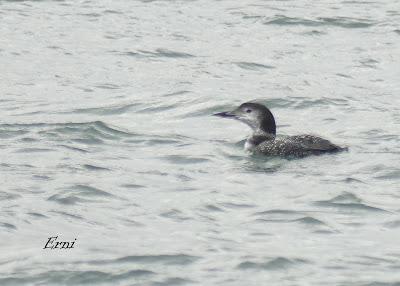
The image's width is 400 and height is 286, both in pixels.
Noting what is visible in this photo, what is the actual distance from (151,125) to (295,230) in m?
5.20

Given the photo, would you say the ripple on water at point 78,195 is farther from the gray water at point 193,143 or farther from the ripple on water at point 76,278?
the ripple on water at point 76,278

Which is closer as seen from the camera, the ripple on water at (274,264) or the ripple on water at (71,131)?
the ripple on water at (274,264)

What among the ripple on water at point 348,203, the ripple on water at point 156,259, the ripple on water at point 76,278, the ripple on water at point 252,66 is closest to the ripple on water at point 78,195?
the ripple on water at point 156,259

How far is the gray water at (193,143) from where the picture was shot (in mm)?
11203

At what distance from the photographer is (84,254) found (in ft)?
36.9

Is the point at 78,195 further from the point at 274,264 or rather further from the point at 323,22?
the point at 323,22

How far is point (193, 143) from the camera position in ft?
52.3

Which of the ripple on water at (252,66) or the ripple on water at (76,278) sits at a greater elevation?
the ripple on water at (76,278)

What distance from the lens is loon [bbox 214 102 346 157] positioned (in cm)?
1495

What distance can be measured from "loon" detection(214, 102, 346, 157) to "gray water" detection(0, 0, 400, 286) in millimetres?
139

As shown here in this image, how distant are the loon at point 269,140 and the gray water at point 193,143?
139 millimetres

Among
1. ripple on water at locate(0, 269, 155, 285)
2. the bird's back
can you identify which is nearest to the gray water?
ripple on water at locate(0, 269, 155, 285)

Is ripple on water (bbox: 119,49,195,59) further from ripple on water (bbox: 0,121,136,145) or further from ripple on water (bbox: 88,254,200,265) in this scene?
ripple on water (bbox: 88,254,200,265)

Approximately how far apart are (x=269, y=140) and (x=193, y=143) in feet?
2.83
